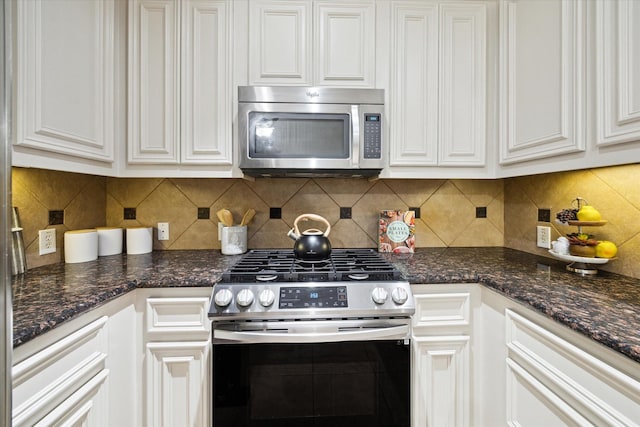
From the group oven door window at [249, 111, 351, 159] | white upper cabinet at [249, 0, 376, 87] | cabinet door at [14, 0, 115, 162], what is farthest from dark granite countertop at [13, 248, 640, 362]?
white upper cabinet at [249, 0, 376, 87]

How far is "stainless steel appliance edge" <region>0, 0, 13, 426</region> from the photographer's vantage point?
52cm

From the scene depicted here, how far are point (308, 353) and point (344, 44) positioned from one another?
1490mm

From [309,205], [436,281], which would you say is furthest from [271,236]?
[436,281]

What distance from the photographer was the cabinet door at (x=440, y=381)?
1.28 metres

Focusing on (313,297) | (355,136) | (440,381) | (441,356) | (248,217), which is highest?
(355,136)

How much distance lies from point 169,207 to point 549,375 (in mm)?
1960

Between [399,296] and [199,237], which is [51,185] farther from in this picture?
[399,296]

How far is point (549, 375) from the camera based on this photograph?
0.93 metres

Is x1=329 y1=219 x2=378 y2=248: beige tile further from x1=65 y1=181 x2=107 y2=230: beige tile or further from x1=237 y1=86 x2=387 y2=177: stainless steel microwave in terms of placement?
x1=65 y1=181 x2=107 y2=230: beige tile

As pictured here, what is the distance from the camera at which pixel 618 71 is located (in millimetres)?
983

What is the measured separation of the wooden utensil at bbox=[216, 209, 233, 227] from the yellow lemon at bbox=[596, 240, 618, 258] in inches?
68.4

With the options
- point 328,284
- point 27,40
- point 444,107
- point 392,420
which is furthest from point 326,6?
point 392,420

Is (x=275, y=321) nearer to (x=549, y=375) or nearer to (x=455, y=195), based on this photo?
(x=549, y=375)

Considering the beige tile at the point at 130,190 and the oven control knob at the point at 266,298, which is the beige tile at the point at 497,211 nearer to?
the oven control knob at the point at 266,298
